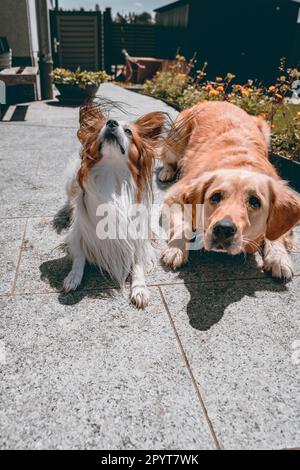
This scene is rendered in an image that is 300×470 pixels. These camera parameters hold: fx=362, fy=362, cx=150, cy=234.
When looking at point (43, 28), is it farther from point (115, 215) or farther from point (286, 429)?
point (286, 429)

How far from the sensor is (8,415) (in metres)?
1.73

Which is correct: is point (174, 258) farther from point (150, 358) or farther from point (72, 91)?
point (72, 91)

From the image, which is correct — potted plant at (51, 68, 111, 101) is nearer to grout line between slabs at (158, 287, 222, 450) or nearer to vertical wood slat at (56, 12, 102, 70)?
vertical wood slat at (56, 12, 102, 70)

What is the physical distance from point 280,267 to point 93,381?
69.1 inches

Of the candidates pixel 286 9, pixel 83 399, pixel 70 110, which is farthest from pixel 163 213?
pixel 286 9

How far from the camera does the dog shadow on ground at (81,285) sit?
2590 mm

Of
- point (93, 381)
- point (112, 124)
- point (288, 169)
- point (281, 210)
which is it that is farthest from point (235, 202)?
point (288, 169)

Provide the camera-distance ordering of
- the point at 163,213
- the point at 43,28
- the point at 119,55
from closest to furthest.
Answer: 1. the point at 163,213
2. the point at 43,28
3. the point at 119,55

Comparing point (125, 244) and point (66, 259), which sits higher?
point (125, 244)

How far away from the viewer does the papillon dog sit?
249cm

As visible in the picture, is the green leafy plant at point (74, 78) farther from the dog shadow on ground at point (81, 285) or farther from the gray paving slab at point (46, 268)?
the dog shadow on ground at point (81, 285)

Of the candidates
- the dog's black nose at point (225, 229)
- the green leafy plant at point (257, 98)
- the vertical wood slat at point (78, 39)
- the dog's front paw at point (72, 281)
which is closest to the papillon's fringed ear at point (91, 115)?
the dog's front paw at point (72, 281)

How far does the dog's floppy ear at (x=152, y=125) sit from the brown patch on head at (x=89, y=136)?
11.7 inches
